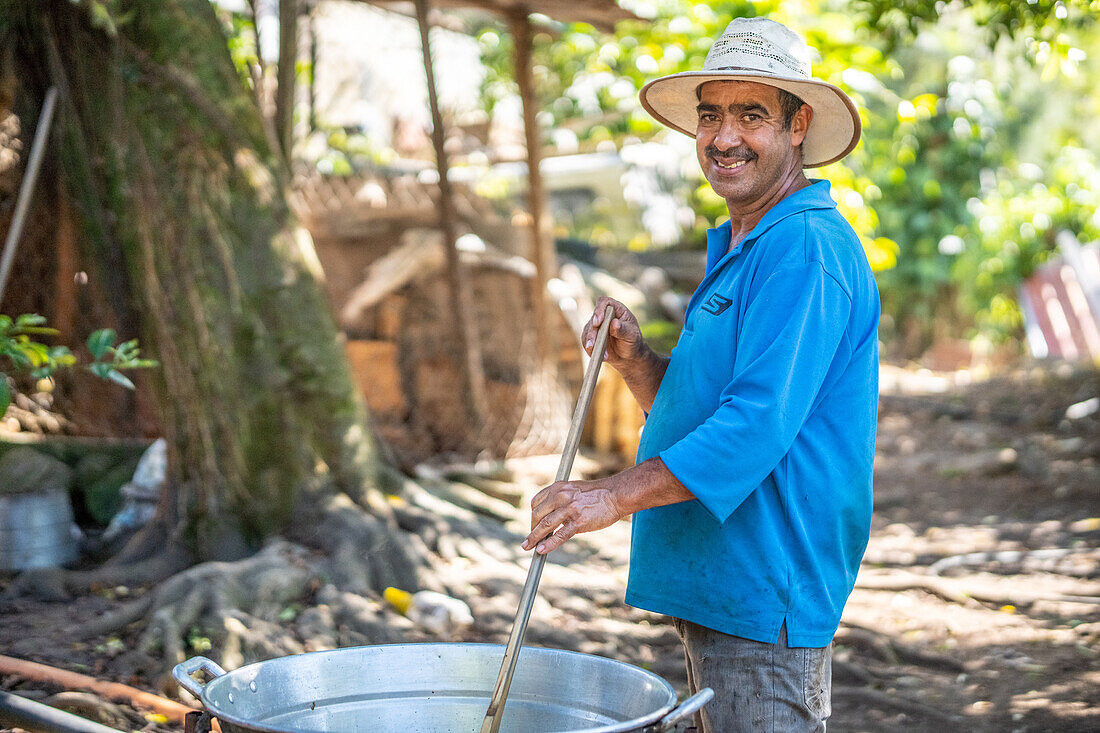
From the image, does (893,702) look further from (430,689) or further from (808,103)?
(808,103)

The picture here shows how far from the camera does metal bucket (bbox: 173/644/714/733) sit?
6.40ft

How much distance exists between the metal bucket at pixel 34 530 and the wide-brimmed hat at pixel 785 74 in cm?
342

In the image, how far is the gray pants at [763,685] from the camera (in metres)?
1.97

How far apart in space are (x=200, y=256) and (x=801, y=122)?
9.56 feet

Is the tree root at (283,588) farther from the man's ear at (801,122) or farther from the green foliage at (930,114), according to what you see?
the green foliage at (930,114)

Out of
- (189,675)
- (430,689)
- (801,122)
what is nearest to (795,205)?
(801,122)

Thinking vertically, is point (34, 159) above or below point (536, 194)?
below

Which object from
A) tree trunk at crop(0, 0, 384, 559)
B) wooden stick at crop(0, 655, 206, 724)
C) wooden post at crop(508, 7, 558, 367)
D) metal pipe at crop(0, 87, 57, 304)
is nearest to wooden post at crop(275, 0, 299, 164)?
tree trunk at crop(0, 0, 384, 559)

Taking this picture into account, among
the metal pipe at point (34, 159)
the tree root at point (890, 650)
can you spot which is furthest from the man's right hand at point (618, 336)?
the metal pipe at point (34, 159)

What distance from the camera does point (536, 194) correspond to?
6.80 metres

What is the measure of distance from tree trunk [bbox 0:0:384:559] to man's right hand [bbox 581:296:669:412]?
231 centimetres

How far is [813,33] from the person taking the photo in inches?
244

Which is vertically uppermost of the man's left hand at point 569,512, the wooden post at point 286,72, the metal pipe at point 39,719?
the wooden post at point 286,72

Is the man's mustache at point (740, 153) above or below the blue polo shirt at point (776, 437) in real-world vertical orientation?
above
